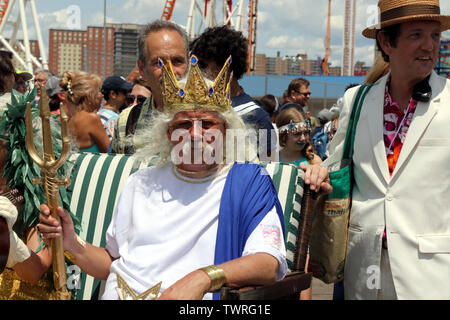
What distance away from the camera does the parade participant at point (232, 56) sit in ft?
10.5

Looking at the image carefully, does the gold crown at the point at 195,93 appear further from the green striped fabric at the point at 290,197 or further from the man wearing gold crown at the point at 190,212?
the green striped fabric at the point at 290,197

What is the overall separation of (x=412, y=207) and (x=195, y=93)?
101 cm

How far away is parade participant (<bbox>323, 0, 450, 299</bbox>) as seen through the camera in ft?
7.78

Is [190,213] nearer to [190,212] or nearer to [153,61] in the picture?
[190,212]

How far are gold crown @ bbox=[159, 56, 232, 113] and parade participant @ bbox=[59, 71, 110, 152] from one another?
2352 millimetres

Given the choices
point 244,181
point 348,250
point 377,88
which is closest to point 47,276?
point 244,181

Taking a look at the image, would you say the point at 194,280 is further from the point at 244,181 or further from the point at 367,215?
the point at 367,215

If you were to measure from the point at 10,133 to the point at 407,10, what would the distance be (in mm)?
1729

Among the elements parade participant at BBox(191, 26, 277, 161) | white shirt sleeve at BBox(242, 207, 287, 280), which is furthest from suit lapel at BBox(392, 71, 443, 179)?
parade participant at BBox(191, 26, 277, 161)

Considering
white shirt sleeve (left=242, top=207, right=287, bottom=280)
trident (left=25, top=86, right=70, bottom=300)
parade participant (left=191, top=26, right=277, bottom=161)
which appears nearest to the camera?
trident (left=25, top=86, right=70, bottom=300)

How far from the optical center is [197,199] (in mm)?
2287

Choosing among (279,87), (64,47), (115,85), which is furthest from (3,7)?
(115,85)

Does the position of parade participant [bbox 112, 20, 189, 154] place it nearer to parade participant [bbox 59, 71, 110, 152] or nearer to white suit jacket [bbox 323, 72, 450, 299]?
white suit jacket [bbox 323, 72, 450, 299]
